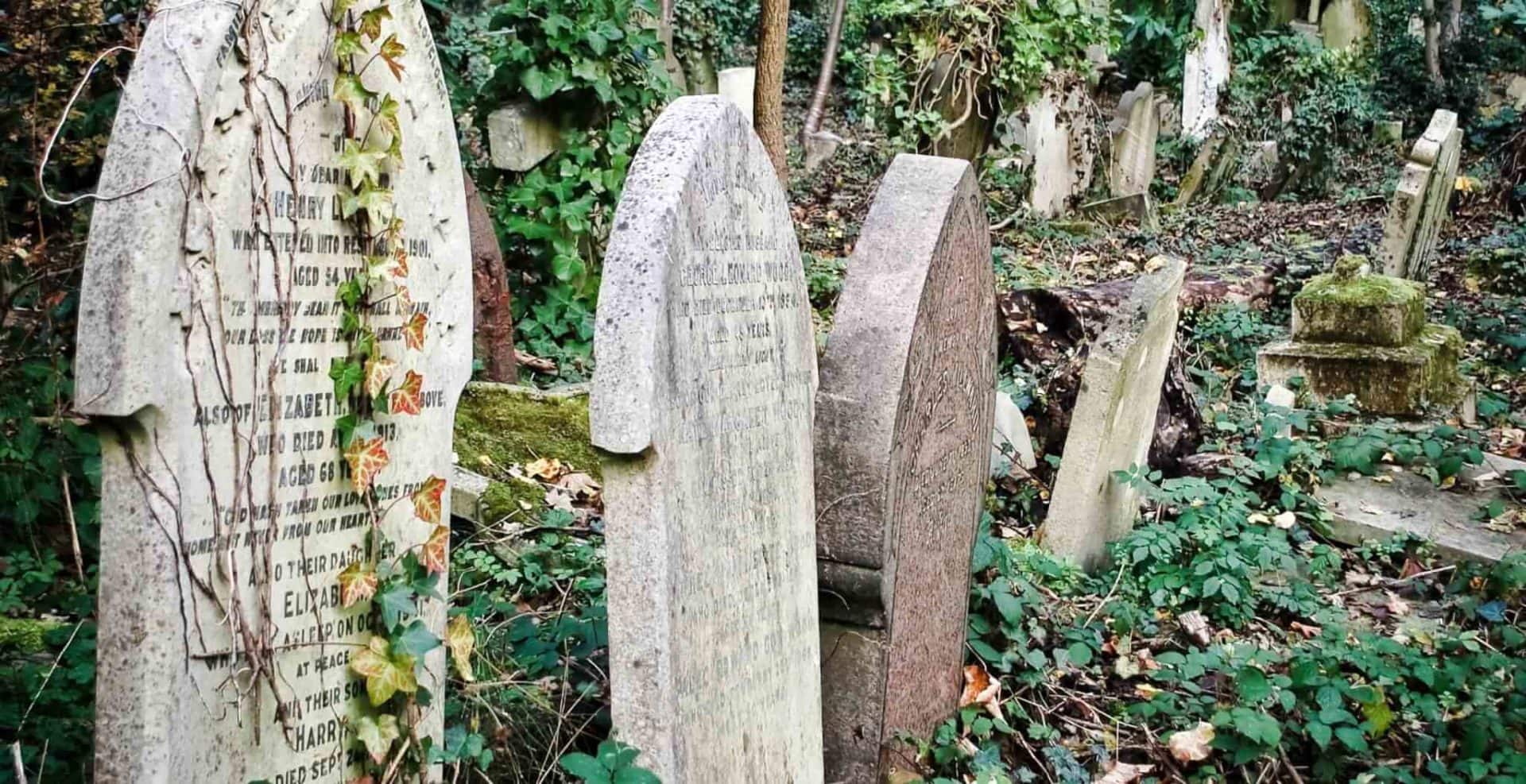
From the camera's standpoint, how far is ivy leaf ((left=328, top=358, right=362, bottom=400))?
8.61ft

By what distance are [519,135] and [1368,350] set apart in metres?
4.63

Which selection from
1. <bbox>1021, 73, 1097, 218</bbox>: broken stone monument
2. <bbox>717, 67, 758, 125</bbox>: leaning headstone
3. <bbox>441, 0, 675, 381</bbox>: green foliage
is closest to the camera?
<bbox>441, 0, 675, 381</bbox>: green foliage

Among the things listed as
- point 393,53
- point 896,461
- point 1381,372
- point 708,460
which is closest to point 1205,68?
point 1381,372

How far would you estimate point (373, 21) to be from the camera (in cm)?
266

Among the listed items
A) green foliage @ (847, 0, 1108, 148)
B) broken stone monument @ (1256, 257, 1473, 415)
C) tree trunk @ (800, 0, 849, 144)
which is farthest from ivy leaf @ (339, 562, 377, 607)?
tree trunk @ (800, 0, 849, 144)

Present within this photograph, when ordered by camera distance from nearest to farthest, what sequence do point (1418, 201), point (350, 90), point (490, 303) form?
point (350, 90), point (490, 303), point (1418, 201)

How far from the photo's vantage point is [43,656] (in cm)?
335

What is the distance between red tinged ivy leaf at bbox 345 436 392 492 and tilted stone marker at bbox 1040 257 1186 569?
9.81 ft

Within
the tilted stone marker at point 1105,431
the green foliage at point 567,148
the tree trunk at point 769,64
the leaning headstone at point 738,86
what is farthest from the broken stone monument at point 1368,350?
the leaning headstone at point 738,86

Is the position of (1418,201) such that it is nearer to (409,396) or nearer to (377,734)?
(409,396)

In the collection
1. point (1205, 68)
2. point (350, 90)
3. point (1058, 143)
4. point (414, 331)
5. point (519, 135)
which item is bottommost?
point (414, 331)

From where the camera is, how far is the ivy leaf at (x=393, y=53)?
2688mm

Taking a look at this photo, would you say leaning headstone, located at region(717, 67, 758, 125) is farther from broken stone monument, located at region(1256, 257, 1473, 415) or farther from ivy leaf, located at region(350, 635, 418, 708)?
ivy leaf, located at region(350, 635, 418, 708)

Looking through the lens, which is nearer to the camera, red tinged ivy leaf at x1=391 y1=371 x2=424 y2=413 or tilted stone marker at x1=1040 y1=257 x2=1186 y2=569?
red tinged ivy leaf at x1=391 y1=371 x2=424 y2=413
